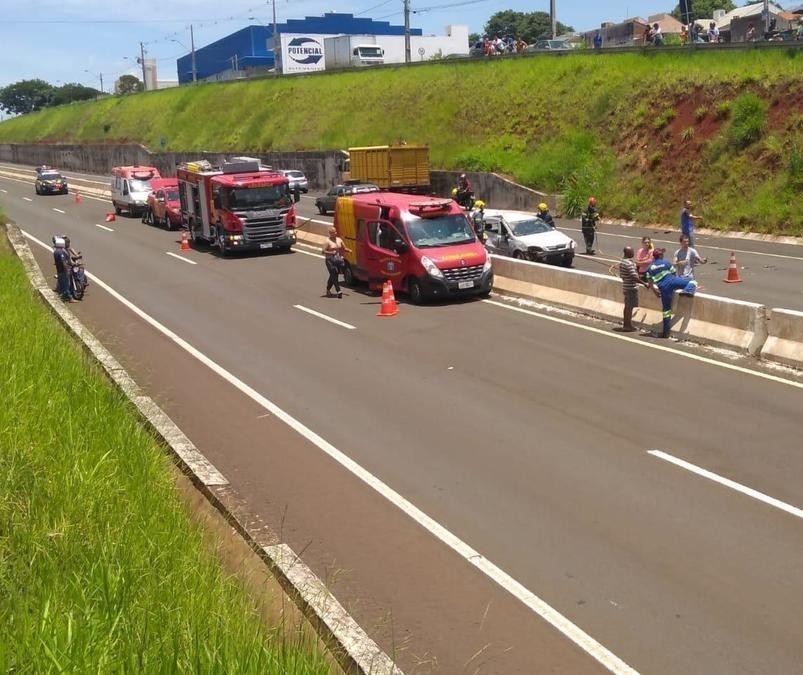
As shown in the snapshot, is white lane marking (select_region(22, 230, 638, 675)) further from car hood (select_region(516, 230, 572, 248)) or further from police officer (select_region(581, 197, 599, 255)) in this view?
police officer (select_region(581, 197, 599, 255))

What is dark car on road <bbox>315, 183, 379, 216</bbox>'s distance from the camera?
132 feet

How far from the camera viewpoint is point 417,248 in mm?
21594

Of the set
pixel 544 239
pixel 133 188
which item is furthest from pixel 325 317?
pixel 133 188

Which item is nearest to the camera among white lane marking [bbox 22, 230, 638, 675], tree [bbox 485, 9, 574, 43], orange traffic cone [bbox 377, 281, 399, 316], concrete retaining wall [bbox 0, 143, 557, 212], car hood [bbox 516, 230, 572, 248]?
white lane marking [bbox 22, 230, 638, 675]

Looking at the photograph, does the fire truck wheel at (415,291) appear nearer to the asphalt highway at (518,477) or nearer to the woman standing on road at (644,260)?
the asphalt highway at (518,477)

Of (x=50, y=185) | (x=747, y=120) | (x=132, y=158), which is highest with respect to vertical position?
(x=747, y=120)

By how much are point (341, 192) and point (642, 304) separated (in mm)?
25658

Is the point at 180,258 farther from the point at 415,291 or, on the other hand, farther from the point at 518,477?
the point at 518,477

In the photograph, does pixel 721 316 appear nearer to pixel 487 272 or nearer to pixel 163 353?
pixel 487 272

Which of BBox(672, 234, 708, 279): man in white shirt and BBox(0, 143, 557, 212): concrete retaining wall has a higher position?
BBox(672, 234, 708, 279): man in white shirt

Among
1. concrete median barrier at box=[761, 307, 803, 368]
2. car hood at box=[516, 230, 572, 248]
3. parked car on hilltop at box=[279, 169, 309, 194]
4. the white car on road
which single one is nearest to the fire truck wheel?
the white car on road

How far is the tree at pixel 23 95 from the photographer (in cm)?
18875

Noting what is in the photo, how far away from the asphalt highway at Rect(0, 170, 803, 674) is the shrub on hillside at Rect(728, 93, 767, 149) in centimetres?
2047

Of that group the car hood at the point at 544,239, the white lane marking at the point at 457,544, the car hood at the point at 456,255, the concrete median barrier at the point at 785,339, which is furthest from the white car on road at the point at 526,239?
the white lane marking at the point at 457,544
